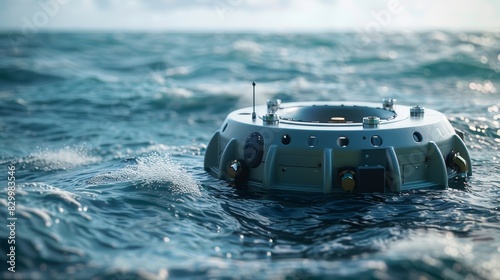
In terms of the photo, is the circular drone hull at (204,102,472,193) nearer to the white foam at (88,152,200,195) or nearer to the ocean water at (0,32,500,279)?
the ocean water at (0,32,500,279)

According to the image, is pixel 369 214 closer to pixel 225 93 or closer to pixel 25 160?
pixel 25 160

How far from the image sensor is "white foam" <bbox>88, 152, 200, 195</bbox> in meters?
9.79

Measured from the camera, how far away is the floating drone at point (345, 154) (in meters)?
8.88

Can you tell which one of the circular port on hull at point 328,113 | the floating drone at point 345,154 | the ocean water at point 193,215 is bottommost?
the ocean water at point 193,215

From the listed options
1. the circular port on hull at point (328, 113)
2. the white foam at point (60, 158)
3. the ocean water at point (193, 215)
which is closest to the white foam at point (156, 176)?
the ocean water at point (193, 215)

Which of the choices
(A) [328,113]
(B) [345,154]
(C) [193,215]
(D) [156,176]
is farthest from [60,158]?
(B) [345,154]

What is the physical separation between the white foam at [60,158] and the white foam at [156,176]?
2.14 meters

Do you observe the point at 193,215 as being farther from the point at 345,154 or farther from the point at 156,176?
the point at 345,154

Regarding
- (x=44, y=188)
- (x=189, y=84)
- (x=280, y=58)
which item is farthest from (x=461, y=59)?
(x=44, y=188)

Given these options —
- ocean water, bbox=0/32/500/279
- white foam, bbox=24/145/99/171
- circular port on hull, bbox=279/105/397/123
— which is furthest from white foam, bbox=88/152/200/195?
circular port on hull, bbox=279/105/397/123

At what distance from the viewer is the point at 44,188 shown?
9.05m

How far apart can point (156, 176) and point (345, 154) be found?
10.9 feet

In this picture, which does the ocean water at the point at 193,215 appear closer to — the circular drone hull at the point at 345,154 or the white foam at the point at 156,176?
the white foam at the point at 156,176

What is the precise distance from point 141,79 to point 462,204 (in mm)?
24025
